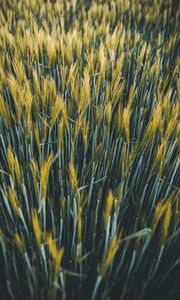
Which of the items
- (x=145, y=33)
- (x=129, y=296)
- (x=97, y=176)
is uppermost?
(x=145, y=33)

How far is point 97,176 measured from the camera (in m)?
0.64

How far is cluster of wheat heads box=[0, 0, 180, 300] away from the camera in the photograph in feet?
1.57

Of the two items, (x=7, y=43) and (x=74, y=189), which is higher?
(x=7, y=43)

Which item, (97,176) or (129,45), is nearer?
(97,176)

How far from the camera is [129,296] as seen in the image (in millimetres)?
518

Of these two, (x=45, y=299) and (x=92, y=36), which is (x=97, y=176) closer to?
(x=45, y=299)

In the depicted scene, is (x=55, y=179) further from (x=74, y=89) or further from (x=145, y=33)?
(x=145, y=33)

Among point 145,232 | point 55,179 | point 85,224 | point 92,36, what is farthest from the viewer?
point 92,36

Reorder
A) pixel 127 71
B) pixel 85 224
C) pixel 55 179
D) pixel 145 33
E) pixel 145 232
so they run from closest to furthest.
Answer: pixel 145 232 → pixel 85 224 → pixel 55 179 → pixel 127 71 → pixel 145 33

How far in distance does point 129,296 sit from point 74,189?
0.70 ft

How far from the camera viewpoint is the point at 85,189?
627 mm

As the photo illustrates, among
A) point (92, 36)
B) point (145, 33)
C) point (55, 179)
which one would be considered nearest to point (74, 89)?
point (55, 179)

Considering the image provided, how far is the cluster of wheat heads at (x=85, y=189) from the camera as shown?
0.48m

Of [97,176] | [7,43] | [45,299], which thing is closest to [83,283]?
[45,299]
